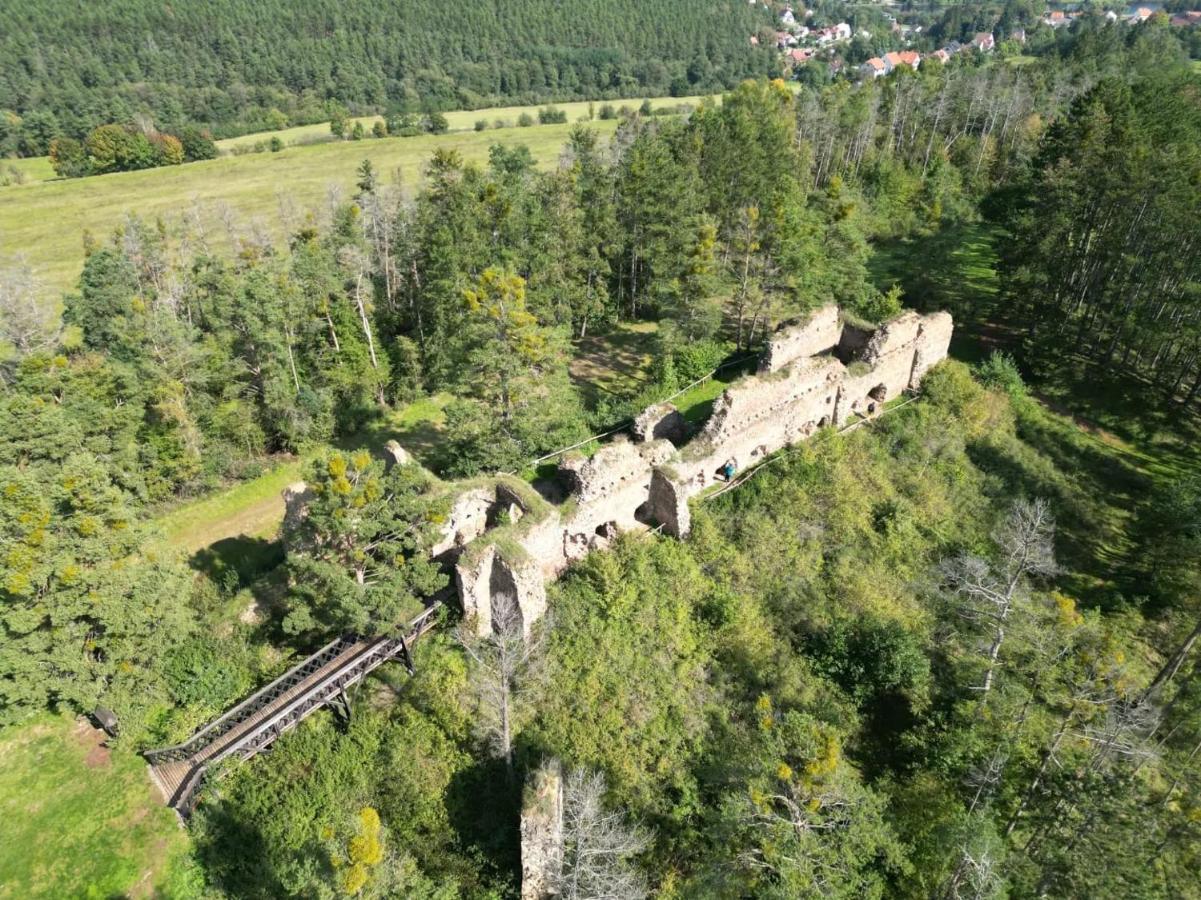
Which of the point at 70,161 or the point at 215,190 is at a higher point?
the point at 70,161

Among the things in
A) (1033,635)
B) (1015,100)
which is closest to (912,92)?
(1015,100)

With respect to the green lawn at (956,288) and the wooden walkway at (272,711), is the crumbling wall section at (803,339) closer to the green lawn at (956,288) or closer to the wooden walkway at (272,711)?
the green lawn at (956,288)

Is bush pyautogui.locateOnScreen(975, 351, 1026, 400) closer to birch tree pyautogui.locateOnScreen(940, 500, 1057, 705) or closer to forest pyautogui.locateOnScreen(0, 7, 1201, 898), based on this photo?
forest pyautogui.locateOnScreen(0, 7, 1201, 898)

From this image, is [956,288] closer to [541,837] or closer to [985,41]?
[541,837]

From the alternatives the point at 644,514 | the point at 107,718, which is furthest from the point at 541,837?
the point at 107,718

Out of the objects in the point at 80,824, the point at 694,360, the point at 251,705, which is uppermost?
the point at 694,360

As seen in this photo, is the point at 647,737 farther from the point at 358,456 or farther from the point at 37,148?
the point at 37,148

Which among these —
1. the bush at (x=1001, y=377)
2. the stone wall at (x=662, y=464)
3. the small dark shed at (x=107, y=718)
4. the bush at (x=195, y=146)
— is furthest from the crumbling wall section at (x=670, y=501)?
the bush at (x=195, y=146)

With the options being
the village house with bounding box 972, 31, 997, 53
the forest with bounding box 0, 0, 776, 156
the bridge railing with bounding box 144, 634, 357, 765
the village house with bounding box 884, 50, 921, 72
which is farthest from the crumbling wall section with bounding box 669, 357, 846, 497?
the village house with bounding box 972, 31, 997, 53
